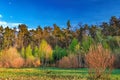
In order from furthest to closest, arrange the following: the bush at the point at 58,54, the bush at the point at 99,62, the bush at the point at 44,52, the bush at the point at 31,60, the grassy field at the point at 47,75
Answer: the bush at the point at 44,52 < the bush at the point at 58,54 < the bush at the point at 31,60 < the grassy field at the point at 47,75 < the bush at the point at 99,62

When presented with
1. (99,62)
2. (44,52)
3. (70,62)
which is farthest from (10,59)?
(99,62)

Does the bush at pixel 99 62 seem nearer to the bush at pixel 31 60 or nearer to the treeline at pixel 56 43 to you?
the treeline at pixel 56 43

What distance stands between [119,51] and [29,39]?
34.7 meters

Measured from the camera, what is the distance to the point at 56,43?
71.4m

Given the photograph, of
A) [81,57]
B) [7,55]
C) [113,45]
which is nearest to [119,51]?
[113,45]

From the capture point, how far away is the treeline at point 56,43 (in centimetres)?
5234

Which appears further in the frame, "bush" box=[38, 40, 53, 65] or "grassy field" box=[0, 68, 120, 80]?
"bush" box=[38, 40, 53, 65]

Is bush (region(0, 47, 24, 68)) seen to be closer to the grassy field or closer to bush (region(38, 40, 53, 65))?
bush (region(38, 40, 53, 65))

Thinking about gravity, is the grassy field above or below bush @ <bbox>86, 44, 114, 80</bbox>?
below

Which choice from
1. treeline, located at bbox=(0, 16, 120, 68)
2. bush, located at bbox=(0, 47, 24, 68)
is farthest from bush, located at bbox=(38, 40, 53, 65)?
bush, located at bbox=(0, 47, 24, 68)

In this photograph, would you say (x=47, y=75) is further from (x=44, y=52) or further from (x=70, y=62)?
(x=44, y=52)

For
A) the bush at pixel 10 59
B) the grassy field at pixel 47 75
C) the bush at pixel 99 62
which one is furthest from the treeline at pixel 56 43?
the bush at pixel 99 62

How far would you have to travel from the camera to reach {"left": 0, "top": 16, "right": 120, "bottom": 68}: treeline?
172ft

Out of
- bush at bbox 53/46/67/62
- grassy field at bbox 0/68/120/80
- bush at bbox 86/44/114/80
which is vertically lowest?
grassy field at bbox 0/68/120/80
